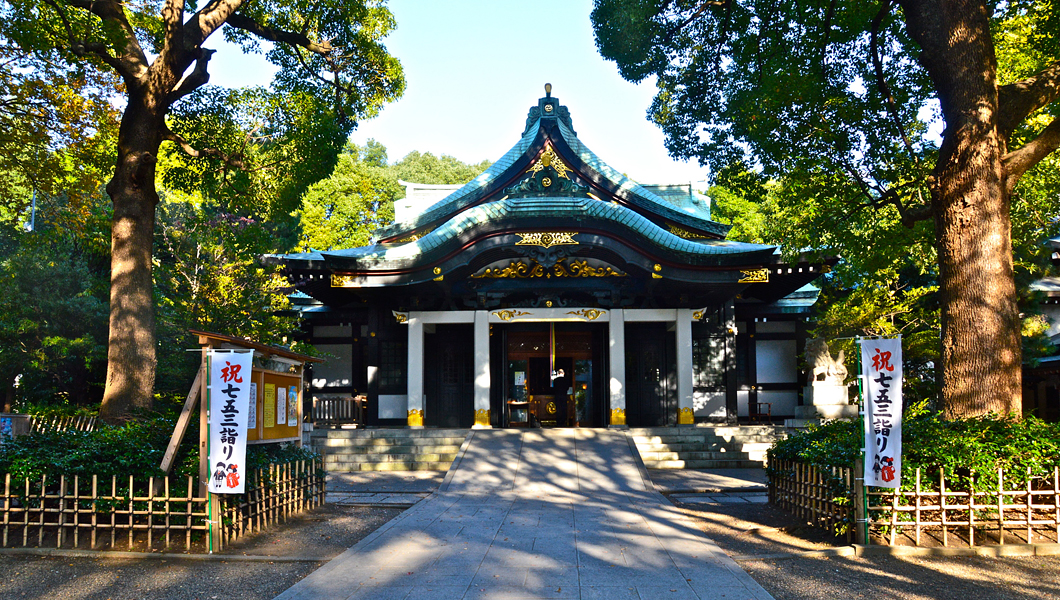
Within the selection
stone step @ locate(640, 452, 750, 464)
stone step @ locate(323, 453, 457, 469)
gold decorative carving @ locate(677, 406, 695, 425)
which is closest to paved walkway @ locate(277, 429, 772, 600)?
stone step @ locate(640, 452, 750, 464)

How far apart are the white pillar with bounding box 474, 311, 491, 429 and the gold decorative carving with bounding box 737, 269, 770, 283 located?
6041 mm

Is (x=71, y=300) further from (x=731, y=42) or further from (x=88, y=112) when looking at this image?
(x=731, y=42)

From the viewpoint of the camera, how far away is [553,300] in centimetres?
1680

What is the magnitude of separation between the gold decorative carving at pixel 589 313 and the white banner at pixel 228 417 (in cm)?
1038

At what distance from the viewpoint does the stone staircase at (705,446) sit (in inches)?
563

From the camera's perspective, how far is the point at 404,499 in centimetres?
1055

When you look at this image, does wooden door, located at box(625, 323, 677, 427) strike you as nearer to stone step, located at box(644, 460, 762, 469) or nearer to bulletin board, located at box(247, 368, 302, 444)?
stone step, located at box(644, 460, 762, 469)

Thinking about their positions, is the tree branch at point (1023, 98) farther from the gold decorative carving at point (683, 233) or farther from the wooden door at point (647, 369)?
the wooden door at point (647, 369)

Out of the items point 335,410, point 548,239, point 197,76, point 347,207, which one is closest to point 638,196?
point 548,239

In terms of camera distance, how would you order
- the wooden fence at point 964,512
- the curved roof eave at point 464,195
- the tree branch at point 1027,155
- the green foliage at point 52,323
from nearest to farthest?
the wooden fence at point 964,512
the tree branch at point 1027,155
the curved roof eave at point 464,195
the green foliage at point 52,323

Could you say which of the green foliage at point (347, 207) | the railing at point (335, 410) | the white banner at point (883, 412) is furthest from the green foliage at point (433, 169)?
the white banner at point (883, 412)

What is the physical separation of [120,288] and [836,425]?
30.7 ft

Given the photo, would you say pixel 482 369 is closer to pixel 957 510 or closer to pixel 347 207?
pixel 957 510

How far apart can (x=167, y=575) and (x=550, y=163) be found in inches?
523
